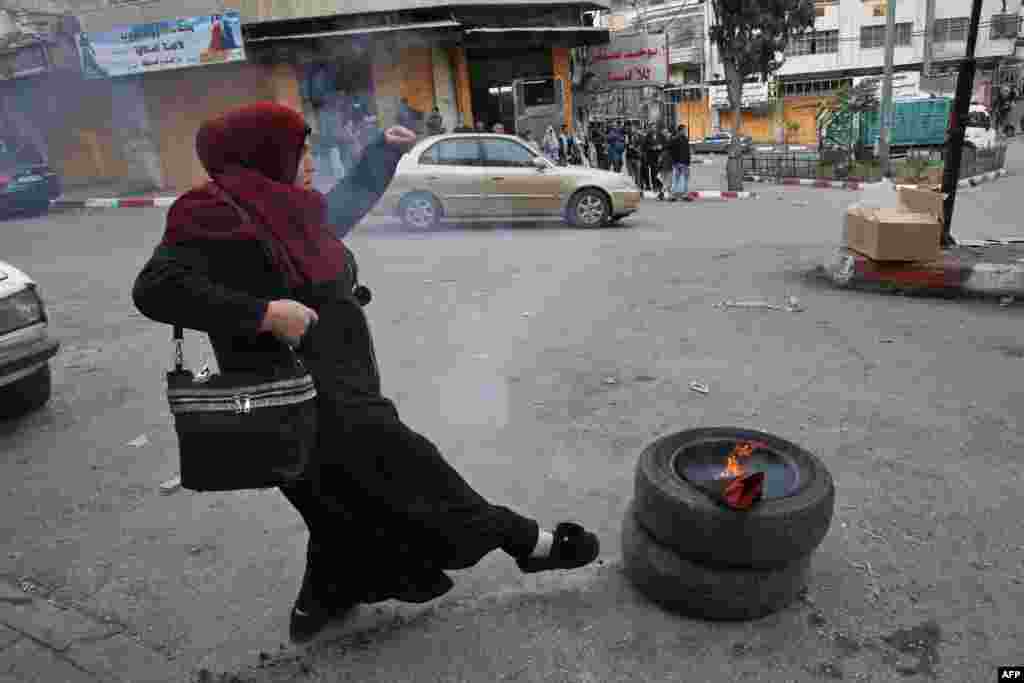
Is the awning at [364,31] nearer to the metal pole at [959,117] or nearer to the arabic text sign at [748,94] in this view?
the metal pole at [959,117]

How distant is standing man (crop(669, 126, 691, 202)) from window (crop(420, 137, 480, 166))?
5775 mm

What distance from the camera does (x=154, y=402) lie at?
14.5ft

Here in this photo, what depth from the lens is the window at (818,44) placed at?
39438 millimetres

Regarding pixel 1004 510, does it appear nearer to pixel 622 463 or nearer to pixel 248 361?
pixel 622 463

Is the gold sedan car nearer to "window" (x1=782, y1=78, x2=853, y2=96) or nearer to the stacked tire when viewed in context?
the stacked tire

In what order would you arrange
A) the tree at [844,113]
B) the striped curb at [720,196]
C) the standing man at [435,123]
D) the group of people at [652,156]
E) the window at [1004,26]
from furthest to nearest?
the window at [1004,26], the tree at [844,113], the standing man at [435,123], the striped curb at [720,196], the group of people at [652,156]

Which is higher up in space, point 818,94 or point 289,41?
point 289,41

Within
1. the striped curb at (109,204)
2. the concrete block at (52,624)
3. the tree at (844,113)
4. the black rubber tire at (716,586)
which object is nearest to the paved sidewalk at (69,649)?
the concrete block at (52,624)

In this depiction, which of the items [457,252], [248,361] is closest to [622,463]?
[248,361]

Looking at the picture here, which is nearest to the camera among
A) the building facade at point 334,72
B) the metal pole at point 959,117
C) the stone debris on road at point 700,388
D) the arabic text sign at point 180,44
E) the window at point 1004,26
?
the stone debris on road at point 700,388

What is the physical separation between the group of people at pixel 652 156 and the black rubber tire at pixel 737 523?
44.2 feet

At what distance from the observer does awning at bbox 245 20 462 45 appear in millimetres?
16312

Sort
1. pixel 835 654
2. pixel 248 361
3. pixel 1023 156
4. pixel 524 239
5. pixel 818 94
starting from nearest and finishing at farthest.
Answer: pixel 248 361, pixel 835 654, pixel 524 239, pixel 1023 156, pixel 818 94

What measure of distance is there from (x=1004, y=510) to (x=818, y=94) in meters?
42.7
